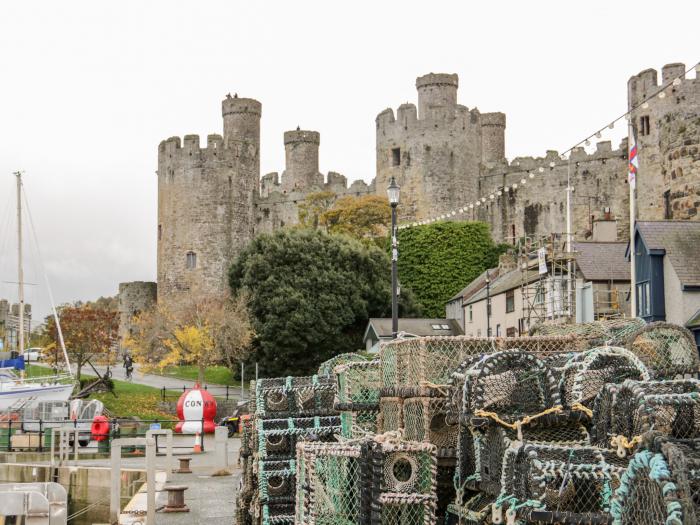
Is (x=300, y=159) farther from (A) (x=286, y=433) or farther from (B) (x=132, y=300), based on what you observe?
(A) (x=286, y=433)

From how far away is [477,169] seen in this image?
59.2 metres

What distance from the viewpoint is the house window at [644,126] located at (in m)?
39.5

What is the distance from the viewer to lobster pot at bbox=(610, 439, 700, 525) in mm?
4469

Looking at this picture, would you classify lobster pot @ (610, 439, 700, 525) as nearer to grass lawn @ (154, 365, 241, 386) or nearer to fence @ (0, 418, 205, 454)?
fence @ (0, 418, 205, 454)

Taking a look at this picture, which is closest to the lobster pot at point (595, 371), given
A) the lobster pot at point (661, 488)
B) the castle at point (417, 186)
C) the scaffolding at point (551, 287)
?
the lobster pot at point (661, 488)

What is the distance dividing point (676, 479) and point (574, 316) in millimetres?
25045

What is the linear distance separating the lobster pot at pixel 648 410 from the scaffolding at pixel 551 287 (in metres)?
23.2

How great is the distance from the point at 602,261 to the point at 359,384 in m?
21.5

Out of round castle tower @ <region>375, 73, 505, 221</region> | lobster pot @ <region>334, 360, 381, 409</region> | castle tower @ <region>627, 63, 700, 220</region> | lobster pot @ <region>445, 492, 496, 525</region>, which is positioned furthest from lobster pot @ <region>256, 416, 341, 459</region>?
round castle tower @ <region>375, 73, 505, 221</region>

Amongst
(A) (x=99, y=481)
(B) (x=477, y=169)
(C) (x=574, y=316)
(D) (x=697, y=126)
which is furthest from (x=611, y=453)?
(B) (x=477, y=169)

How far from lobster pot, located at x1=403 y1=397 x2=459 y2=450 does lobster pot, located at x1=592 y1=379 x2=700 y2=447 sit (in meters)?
2.14

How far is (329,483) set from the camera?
7949 mm

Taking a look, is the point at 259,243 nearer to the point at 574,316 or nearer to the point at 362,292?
the point at 362,292

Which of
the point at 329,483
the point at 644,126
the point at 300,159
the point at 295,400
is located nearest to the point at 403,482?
the point at 329,483
